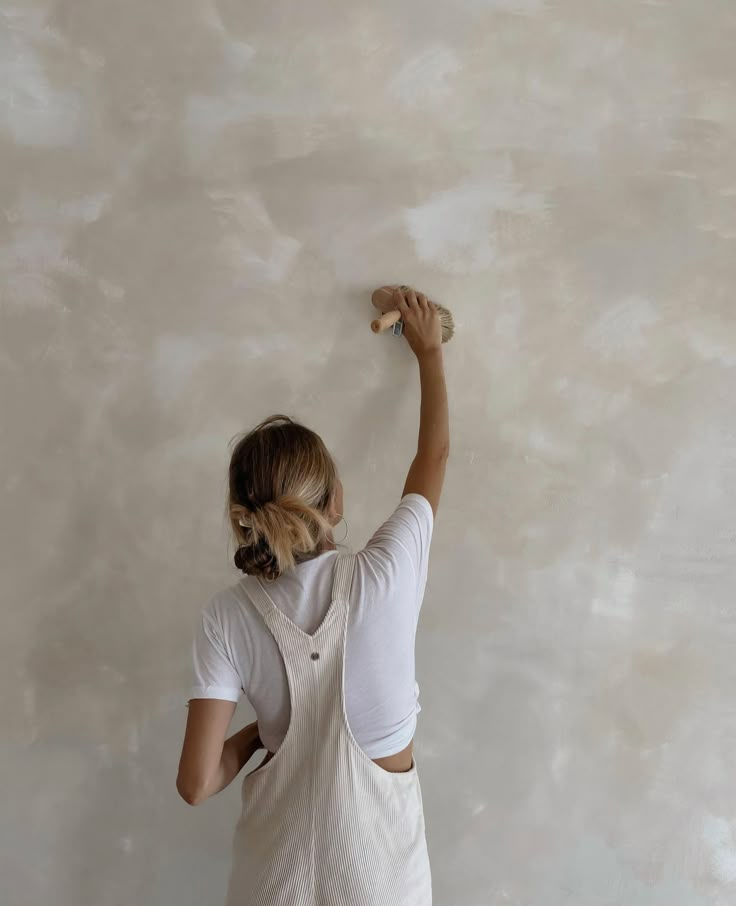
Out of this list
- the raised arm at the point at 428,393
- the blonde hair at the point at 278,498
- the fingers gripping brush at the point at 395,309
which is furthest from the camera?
the fingers gripping brush at the point at 395,309

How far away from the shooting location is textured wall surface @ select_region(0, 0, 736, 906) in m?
1.45

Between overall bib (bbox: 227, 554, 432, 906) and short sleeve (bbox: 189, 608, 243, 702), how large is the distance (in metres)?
0.07

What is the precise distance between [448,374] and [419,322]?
13 cm

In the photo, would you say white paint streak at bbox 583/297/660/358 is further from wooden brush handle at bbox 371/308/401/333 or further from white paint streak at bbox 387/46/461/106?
white paint streak at bbox 387/46/461/106

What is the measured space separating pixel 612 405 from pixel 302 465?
0.70 metres

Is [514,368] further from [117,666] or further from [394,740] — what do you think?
[117,666]

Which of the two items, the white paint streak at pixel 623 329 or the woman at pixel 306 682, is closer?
the woman at pixel 306 682

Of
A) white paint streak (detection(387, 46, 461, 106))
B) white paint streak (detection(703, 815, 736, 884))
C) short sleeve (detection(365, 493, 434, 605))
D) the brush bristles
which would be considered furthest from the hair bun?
white paint streak (detection(703, 815, 736, 884))

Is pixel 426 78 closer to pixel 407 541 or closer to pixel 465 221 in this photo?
pixel 465 221

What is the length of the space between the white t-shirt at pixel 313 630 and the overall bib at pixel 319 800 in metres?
0.02

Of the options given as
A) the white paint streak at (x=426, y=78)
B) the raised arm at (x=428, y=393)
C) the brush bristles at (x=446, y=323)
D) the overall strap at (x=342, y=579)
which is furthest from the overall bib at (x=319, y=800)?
the white paint streak at (x=426, y=78)

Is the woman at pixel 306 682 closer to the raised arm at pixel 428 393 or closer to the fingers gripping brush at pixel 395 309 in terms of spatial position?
the raised arm at pixel 428 393

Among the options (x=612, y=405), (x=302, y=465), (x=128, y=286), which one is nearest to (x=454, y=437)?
(x=612, y=405)

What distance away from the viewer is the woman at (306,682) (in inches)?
41.4
